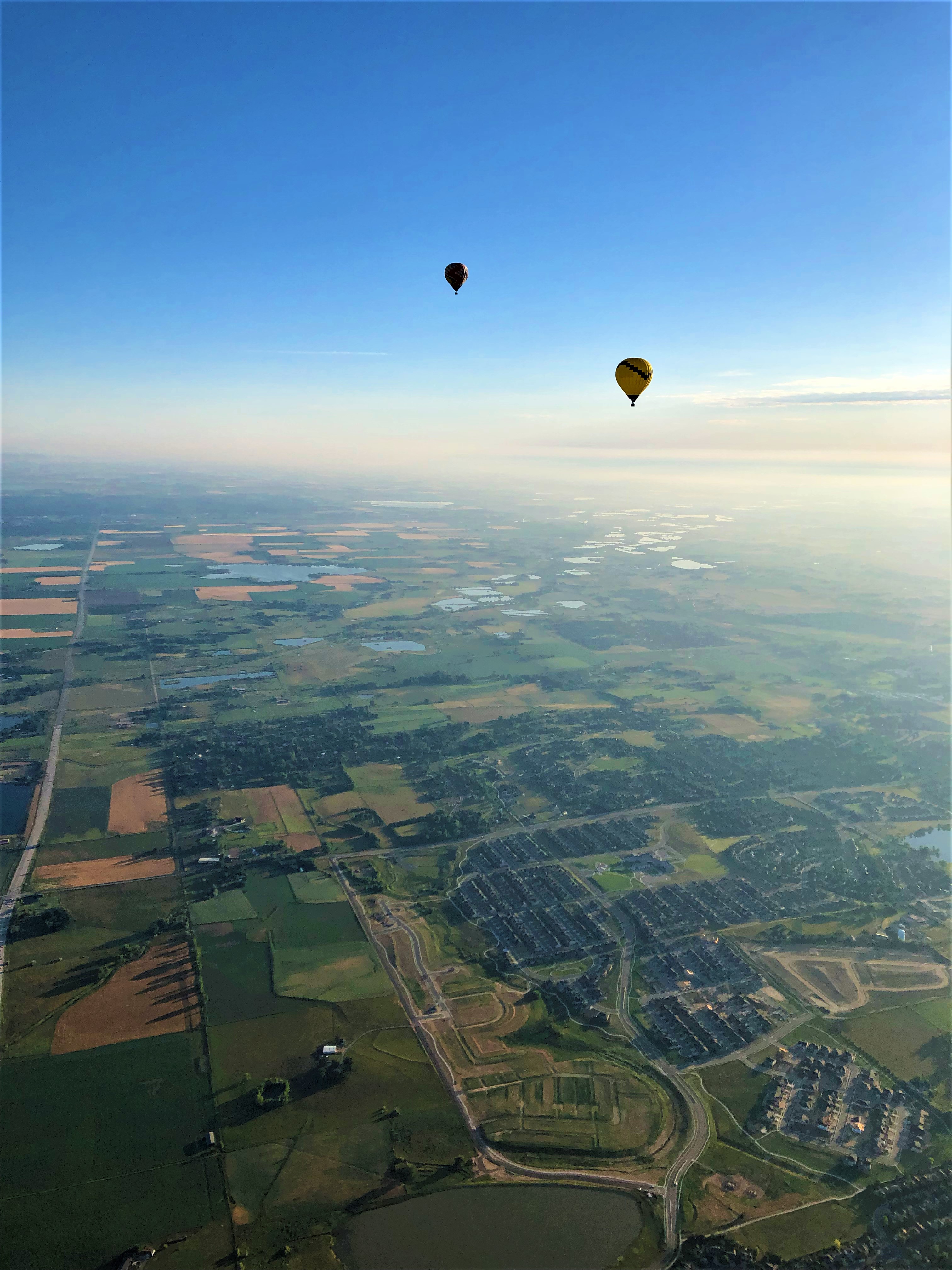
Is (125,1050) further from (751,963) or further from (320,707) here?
(320,707)

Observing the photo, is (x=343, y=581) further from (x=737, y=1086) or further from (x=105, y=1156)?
(x=737, y=1086)

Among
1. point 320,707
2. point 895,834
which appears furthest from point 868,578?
point 320,707

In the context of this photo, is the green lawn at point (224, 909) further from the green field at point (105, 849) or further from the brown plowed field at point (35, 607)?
the brown plowed field at point (35, 607)

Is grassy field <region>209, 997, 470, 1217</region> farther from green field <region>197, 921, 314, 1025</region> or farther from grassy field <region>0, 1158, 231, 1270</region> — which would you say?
grassy field <region>0, 1158, 231, 1270</region>

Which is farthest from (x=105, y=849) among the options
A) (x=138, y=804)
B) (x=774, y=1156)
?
(x=774, y=1156)

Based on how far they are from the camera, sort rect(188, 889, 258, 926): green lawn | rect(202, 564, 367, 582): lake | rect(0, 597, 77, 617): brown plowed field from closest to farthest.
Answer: rect(188, 889, 258, 926): green lawn → rect(0, 597, 77, 617): brown plowed field → rect(202, 564, 367, 582): lake

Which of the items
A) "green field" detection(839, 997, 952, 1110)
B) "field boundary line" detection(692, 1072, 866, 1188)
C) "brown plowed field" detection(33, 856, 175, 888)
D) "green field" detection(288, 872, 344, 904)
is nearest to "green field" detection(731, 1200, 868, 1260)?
"field boundary line" detection(692, 1072, 866, 1188)

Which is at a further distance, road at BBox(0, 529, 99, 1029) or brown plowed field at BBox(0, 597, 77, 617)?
brown plowed field at BBox(0, 597, 77, 617)

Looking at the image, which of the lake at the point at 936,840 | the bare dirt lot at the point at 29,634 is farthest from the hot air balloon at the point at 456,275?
the bare dirt lot at the point at 29,634
